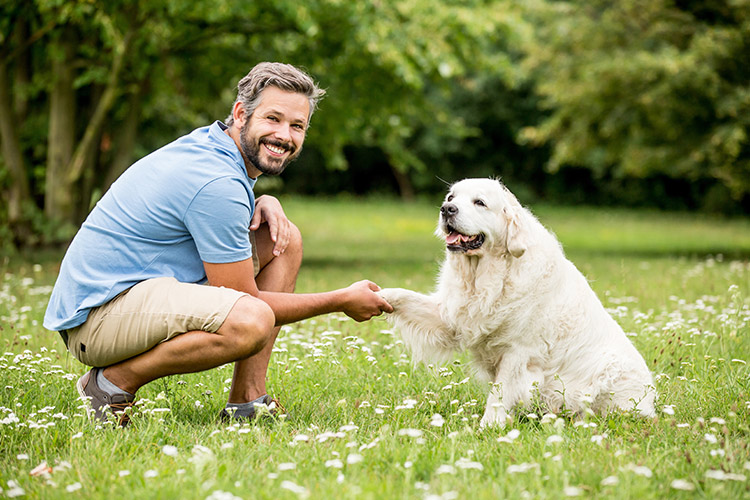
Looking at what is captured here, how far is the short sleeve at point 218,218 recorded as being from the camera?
3459mm

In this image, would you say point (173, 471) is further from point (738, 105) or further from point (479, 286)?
point (738, 105)

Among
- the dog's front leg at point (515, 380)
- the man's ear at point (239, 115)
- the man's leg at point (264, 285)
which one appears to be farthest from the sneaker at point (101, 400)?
the dog's front leg at point (515, 380)

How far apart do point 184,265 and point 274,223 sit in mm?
531

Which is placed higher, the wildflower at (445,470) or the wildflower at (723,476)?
the wildflower at (723,476)

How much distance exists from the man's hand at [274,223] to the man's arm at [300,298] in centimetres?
29

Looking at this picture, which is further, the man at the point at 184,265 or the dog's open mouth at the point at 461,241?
the dog's open mouth at the point at 461,241

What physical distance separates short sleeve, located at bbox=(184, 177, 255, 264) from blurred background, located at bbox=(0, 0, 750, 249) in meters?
6.73

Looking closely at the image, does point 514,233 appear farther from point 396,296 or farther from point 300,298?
point 300,298

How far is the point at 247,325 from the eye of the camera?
3475 millimetres

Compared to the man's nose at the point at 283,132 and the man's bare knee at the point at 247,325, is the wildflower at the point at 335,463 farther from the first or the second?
the man's nose at the point at 283,132

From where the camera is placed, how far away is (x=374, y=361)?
464 centimetres

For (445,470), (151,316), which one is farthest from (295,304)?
(445,470)

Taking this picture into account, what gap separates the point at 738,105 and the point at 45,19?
10375 millimetres

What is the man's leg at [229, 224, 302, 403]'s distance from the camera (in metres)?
3.94
